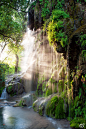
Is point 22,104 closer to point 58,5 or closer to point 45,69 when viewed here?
point 45,69

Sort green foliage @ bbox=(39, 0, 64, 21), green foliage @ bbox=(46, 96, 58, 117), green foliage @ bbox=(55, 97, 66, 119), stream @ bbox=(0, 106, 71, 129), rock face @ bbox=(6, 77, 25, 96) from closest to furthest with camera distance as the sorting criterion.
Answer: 1. stream @ bbox=(0, 106, 71, 129)
2. green foliage @ bbox=(55, 97, 66, 119)
3. green foliage @ bbox=(46, 96, 58, 117)
4. green foliage @ bbox=(39, 0, 64, 21)
5. rock face @ bbox=(6, 77, 25, 96)

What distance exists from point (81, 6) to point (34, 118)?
8.40m

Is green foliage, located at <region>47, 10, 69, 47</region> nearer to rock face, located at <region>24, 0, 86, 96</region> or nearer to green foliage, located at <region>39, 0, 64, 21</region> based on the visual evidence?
rock face, located at <region>24, 0, 86, 96</region>

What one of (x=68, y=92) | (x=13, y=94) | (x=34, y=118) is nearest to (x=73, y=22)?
(x=68, y=92)

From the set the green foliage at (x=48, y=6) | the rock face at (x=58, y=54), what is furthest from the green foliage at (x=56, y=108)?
the green foliage at (x=48, y=6)

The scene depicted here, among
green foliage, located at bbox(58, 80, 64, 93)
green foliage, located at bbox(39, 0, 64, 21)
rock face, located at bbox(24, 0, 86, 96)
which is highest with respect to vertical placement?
green foliage, located at bbox(39, 0, 64, 21)

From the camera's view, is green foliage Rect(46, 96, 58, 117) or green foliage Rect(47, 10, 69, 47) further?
green foliage Rect(46, 96, 58, 117)

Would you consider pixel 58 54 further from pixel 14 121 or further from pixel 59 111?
pixel 14 121

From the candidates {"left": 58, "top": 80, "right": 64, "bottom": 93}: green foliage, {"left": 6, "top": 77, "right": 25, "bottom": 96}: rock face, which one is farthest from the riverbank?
{"left": 6, "top": 77, "right": 25, "bottom": 96}: rock face

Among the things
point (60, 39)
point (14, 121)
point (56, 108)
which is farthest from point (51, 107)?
point (60, 39)

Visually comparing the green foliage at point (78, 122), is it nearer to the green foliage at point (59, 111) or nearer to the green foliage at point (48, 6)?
the green foliage at point (59, 111)

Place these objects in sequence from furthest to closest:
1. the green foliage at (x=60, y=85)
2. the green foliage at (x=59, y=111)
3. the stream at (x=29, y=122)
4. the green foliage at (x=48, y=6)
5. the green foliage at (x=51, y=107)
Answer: the green foliage at (x=48, y=6)
the green foliage at (x=60, y=85)
the green foliage at (x=51, y=107)
the green foliage at (x=59, y=111)
the stream at (x=29, y=122)

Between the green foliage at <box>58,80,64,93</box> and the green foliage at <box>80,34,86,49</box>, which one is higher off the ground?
the green foliage at <box>80,34,86,49</box>

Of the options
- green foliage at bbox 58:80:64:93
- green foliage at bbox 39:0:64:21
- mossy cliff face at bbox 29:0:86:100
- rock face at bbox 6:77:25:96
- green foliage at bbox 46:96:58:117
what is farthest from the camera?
rock face at bbox 6:77:25:96
